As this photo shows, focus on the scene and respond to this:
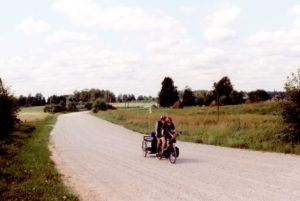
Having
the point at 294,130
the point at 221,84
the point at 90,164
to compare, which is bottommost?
the point at 90,164

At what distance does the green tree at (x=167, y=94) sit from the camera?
11148 cm

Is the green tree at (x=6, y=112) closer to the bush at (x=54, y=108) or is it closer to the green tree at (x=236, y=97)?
the green tree at (x=236, y=97)

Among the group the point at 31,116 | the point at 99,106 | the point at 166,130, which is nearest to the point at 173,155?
the point at 166,130

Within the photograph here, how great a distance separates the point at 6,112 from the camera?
23.4 meters

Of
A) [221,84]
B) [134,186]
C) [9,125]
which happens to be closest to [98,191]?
[134,186]

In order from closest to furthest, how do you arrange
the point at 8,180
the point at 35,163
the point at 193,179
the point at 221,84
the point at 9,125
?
1. the point at 193,179
2. the point at 8,180
3. the point at 35,163
4. the point at 9,125
5. the point at 221,84

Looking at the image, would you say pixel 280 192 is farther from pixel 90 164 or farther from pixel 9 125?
pixel 9 125

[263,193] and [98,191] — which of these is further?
[98,191]

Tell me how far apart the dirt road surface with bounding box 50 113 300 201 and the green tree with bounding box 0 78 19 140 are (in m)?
7.56

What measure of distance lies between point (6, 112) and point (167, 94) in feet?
295

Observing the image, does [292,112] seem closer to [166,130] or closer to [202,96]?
[166,130]

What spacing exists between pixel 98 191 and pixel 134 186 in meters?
0.93

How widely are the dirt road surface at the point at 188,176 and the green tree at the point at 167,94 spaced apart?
94448 mm

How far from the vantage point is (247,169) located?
38.1ft
